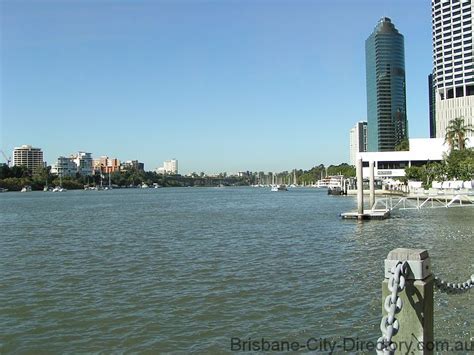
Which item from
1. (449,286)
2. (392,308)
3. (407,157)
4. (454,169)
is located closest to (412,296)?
(392,308)

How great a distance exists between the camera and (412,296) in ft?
19.8

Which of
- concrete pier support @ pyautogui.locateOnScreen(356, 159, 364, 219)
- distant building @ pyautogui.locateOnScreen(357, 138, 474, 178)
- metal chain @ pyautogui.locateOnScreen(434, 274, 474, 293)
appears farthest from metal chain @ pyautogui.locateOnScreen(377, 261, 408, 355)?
distant building @ pyautogui.locateOnScreen(357, 138, 474, 178)

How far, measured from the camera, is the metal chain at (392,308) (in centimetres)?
530

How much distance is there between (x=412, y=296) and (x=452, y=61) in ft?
658

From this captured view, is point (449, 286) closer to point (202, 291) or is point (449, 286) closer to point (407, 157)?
point (202, 291)

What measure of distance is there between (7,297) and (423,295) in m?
15.7

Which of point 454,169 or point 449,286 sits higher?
point 454,169

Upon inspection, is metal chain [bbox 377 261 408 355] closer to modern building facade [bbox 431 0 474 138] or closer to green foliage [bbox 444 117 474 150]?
green foliage [bbox 444 117 474 150]

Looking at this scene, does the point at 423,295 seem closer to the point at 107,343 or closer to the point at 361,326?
the point at 361,326

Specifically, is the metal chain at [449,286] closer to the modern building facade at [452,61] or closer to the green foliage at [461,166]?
the green foliage at [461,166]

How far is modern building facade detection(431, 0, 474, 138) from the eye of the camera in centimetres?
17788

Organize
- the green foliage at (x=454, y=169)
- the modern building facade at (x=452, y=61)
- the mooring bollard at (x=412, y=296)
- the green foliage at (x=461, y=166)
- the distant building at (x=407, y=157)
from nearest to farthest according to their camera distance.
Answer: the mooring bollard at (x=412, y=296)
the green foliage at (x=461, y=166)
the green foliage at (x=454, y=169)
the distant building at (x=407, y=157)
the modern building facade at (x=452, y=61)

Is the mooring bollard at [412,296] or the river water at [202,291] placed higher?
the mooring bollard at [412,296]

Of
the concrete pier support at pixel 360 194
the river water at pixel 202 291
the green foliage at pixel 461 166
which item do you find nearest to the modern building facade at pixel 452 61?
the green foliage at pixel 461 166
